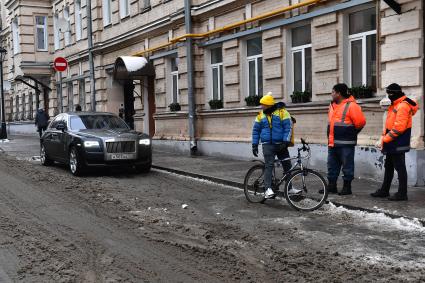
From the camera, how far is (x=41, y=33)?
34594mm

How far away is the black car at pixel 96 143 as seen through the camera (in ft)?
42.3

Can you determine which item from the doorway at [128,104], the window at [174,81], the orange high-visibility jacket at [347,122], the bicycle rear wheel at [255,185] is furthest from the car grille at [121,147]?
the doorway at [128,104]

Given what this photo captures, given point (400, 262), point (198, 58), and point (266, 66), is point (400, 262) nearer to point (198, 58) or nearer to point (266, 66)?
point (266, 66)

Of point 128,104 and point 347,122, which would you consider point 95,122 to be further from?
point 128,104

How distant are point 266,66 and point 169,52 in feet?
18.3

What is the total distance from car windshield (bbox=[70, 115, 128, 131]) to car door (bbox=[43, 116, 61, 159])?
885mm

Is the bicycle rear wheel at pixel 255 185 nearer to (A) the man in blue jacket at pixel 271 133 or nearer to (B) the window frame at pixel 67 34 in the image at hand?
(A) the man in blue jacket at pixel 271 133

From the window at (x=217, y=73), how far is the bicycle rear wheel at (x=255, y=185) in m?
8.13

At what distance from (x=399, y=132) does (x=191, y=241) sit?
407cm

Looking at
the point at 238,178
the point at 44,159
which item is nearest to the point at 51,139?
the point at 44,159

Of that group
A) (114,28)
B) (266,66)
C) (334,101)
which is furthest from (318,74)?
(114,28)

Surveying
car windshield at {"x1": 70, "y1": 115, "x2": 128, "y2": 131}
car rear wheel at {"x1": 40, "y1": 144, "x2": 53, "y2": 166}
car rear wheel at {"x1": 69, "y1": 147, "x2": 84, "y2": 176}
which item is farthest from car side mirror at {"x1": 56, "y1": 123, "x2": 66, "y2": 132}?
car rear wheel at {"x1": 40, "y1": 144, "x2": 53, "y2": 166}

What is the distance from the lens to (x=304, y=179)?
8.55 m

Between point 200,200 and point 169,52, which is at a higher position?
→ point 169,52
